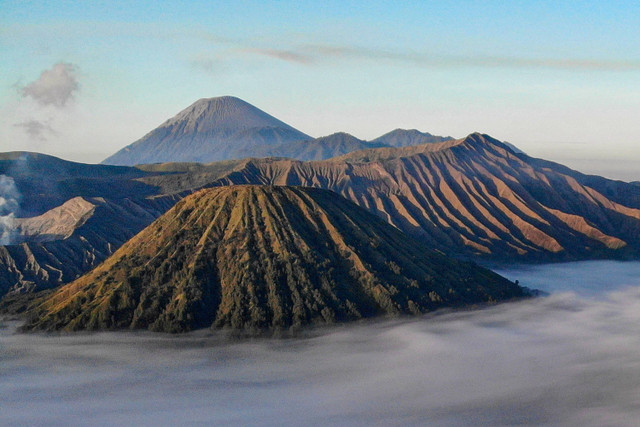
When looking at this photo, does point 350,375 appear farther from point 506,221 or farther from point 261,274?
point 506,221

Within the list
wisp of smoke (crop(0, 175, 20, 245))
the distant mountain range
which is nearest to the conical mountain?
the distant mountain range

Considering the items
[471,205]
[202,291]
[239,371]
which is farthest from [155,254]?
[471,205]

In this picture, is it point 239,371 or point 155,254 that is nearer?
point 239,371

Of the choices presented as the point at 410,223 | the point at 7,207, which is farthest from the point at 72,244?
the point at 410,223

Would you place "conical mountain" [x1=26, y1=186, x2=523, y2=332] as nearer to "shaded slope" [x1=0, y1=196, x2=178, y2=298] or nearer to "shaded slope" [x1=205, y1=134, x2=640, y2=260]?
"shaded slope" [x1=0, y1=196, x2=178, y2=298]

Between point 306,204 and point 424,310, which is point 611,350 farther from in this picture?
point 306,204
